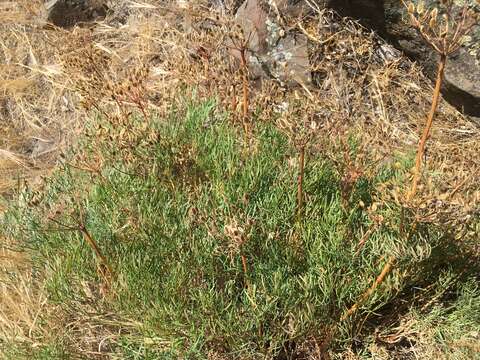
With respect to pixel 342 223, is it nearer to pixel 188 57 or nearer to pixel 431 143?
pixel 431 143

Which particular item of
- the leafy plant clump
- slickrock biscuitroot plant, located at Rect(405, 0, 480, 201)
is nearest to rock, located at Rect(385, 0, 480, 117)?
the leafy plant clump

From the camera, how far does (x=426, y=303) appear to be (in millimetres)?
2703

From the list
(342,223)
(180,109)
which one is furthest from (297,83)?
(342,223)

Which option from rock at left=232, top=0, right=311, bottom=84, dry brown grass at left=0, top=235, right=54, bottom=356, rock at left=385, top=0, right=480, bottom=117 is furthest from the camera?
rock at left=232, top=0, right=311, bottom=84

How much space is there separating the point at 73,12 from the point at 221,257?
3998mm

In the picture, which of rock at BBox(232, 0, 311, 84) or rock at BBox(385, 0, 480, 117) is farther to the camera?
rock at BBox(232, 0, 311, 84)

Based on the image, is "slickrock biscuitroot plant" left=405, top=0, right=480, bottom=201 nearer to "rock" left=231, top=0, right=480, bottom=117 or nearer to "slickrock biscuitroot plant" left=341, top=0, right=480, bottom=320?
"slickrock biscuitroot plant" left=341, top=0, right=480, bottom=320

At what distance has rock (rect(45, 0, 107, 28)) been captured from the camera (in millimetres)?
5789

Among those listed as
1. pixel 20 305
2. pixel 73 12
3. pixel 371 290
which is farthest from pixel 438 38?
pixel 73 12

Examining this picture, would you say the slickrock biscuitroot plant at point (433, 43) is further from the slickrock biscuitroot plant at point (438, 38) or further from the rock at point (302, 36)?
the rock at point (302, 36)

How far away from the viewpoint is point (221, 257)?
8.76ft

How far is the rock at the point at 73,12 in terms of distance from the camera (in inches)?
228

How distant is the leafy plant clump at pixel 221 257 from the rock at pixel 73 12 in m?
3.31

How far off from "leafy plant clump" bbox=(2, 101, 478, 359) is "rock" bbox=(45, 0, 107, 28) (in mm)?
3314
